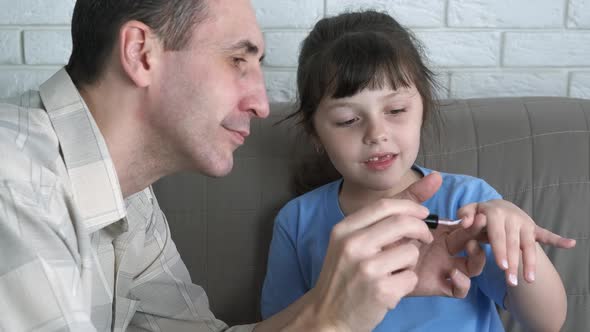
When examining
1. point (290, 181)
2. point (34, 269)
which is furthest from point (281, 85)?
point (34, 269)

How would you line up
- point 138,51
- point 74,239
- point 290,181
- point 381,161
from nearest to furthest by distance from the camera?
point 74,239 < point 138,51 < point 381,161 < point 290,181

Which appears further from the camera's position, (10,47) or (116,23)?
(10,47)

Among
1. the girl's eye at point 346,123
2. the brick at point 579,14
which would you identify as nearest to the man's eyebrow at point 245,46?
the girl's eye at point 346,123

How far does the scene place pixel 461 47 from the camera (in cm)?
171

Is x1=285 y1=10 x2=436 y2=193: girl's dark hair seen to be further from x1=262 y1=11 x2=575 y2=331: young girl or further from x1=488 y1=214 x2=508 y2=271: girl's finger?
x1=488 y1=214 x2=508 y2=271: girl's finger

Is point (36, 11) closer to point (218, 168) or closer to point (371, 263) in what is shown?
point (218, 168)

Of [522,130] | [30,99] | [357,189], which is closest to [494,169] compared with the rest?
[522,130]

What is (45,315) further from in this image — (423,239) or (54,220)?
(423,239)

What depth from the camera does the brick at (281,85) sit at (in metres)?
1.73

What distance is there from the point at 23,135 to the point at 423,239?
1.85 ft

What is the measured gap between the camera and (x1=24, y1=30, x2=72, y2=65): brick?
172cm

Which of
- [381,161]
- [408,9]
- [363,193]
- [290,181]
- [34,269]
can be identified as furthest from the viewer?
[408,9]

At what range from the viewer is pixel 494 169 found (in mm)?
1478

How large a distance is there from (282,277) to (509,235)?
0.52 meters
